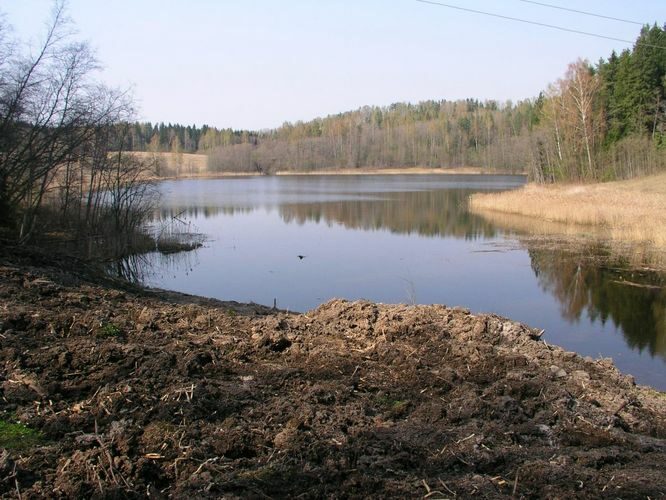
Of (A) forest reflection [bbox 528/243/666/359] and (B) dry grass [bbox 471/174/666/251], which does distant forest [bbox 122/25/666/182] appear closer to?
(B) dry grass [bbox 471/174/666/251]

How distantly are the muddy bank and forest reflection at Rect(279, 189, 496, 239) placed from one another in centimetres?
2055

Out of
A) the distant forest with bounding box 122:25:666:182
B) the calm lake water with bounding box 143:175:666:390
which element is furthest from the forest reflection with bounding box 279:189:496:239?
the distant forest with bounding box 122:25:666:182

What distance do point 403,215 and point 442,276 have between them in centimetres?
1690

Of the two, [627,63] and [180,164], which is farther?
[180,164]

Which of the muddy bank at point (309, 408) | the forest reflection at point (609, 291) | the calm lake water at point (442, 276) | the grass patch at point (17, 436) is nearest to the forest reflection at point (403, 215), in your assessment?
the calm lake water at point (442, 276)

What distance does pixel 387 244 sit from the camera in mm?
23516

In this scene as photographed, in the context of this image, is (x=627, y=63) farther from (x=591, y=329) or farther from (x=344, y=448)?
(x=344, y=448)

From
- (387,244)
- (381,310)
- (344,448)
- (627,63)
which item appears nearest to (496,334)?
(381,310)

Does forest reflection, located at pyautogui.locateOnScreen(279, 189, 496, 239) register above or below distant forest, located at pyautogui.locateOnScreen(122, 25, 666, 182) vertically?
below

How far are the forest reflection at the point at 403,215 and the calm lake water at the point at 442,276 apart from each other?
9.0 inches

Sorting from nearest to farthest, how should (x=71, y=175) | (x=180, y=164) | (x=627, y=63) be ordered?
(x=71, y=175), (x=627, y=63), (x=180, y=164)

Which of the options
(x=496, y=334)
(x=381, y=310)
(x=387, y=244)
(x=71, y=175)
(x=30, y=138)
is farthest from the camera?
(x=387, y=244)

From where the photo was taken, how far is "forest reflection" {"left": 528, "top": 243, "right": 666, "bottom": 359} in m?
11.9

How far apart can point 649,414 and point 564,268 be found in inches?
537
